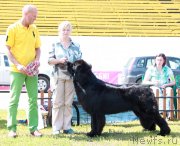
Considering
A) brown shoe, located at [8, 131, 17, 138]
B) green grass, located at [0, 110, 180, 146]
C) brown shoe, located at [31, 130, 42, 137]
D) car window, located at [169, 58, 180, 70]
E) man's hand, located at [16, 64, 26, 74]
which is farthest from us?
car window, located at [169, 58, 180, 70]

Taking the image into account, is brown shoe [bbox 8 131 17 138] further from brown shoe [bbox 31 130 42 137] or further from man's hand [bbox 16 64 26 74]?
man's hand [bbox 16 64 26 74]

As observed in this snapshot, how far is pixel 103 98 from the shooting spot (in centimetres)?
582

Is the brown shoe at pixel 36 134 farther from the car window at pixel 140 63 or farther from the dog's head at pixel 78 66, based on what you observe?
the car window at pixel 140 63

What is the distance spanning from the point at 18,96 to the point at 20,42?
73 cm

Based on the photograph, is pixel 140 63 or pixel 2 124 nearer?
pixel 2 124

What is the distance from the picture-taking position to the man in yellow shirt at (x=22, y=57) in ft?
18.0

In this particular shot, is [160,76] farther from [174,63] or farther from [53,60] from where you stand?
[174,63]

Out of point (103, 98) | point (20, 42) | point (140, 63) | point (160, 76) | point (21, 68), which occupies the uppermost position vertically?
point (140, 63)

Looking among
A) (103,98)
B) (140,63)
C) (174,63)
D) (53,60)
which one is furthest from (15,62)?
(174,63)

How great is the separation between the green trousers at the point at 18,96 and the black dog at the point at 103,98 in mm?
583

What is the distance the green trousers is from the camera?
559 centimetres

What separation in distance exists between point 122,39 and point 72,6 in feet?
16.0

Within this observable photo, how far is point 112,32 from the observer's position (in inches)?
842

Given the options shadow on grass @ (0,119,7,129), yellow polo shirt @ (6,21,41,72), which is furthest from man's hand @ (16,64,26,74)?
shadow on grass @ (0,119,7,129)
